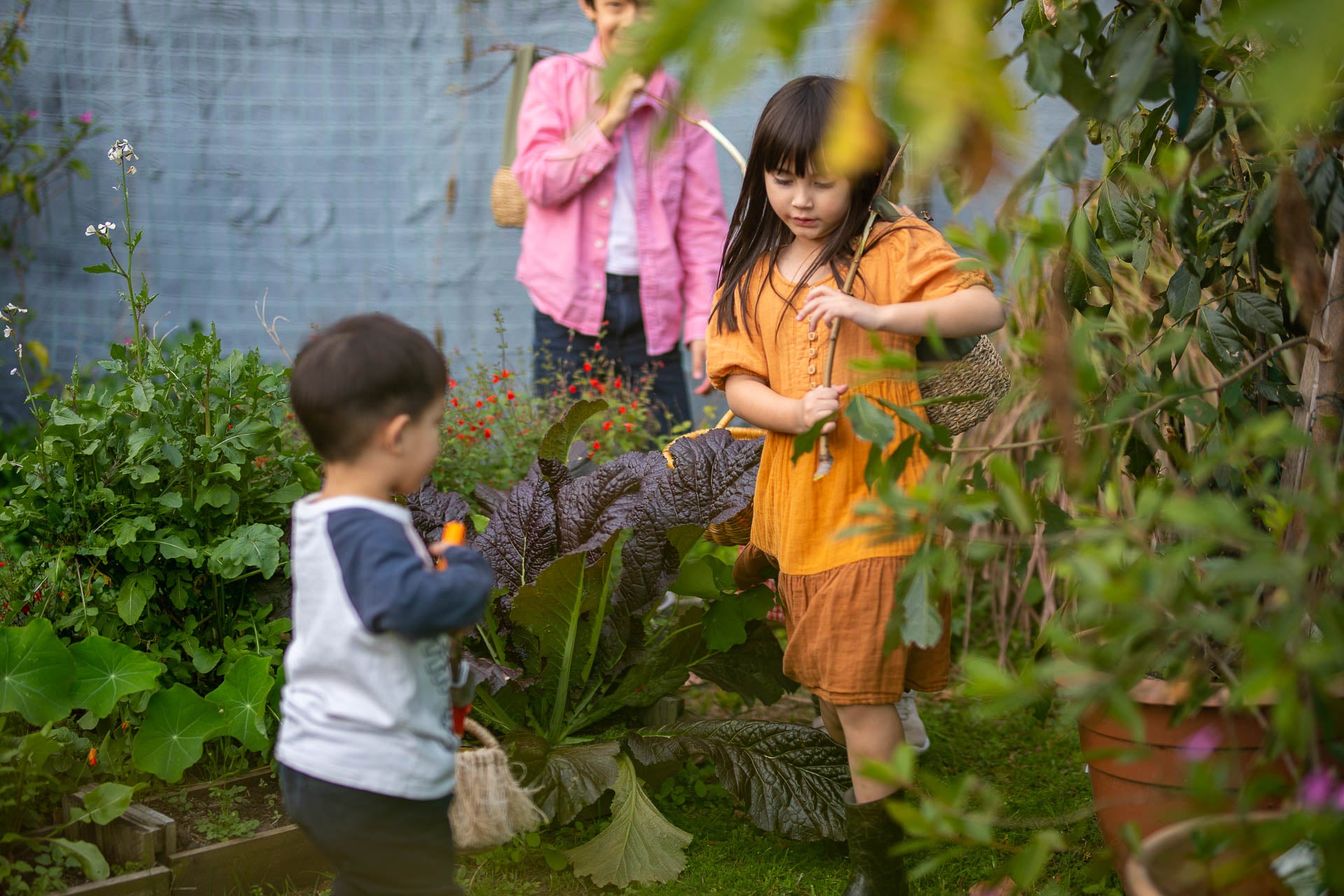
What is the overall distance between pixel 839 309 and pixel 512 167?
269 centimetres

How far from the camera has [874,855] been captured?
2.28 metres

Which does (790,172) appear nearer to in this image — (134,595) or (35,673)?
(134,595)

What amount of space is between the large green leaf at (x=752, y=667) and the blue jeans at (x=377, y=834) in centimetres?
122

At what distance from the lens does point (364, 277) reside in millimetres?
5535

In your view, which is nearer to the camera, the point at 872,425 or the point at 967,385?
the point at 872,425

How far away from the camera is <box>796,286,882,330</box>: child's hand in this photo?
7.02ft

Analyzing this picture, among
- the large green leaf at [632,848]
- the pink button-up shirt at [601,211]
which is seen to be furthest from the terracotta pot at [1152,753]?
the pink button-up shirt at [601,211]

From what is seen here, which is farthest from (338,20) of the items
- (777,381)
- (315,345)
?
(315,345)

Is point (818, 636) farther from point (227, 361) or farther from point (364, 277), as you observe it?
point (364, 277)

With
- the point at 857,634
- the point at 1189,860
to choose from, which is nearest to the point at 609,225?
the point at 857,634

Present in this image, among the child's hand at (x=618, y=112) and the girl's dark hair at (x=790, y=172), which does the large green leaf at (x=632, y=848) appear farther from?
the child's hand at (x=618, y=112)

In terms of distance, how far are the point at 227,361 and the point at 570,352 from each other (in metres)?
1.84

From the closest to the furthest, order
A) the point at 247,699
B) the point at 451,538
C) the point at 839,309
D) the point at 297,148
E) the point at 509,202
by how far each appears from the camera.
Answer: the point at 451,538 < the point at 839,309 < the point at 247,699 < the point at 509,202 < the point at 297,148

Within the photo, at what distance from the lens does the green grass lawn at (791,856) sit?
2457 millimetres
